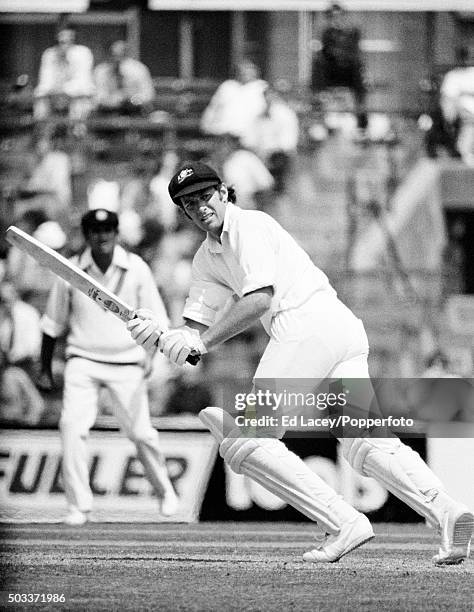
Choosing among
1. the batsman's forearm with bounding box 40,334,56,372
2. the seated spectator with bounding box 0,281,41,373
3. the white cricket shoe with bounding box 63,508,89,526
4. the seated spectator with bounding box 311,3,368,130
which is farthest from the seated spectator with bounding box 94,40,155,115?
the white cricket shoe with bounding box 63,508,89,526

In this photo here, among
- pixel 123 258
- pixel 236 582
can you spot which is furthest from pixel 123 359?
pixel 236 582

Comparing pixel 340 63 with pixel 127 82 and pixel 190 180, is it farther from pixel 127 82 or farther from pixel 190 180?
pixel 190 180

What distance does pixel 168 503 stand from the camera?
6.77m

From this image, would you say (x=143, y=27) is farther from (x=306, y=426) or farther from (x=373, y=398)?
(x=373, y=398)

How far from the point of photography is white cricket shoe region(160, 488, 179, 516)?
6.75 m

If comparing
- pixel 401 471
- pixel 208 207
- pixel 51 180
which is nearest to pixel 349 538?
pixel 401 471

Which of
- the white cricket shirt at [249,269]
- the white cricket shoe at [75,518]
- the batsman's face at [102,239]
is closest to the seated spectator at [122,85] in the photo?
the batsman's face at [102,239]

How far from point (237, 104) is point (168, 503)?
7.97 ft

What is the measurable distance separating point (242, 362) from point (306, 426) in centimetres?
152

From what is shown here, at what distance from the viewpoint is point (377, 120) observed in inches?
301

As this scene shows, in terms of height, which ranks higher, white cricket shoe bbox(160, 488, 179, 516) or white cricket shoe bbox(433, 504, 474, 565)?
white cricket shoe bbox(433, 504, 474, 565)

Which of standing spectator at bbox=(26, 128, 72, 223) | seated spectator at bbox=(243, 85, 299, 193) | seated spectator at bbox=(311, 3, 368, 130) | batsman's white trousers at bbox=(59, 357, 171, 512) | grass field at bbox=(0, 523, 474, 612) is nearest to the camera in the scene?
grass field at bbox=(0, 523, 474, 612)

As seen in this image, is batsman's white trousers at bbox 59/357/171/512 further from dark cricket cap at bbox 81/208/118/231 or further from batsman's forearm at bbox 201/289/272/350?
batsman's forearm at bbox 201/289/272/350

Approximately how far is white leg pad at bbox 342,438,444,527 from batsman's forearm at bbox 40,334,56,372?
220 cm
